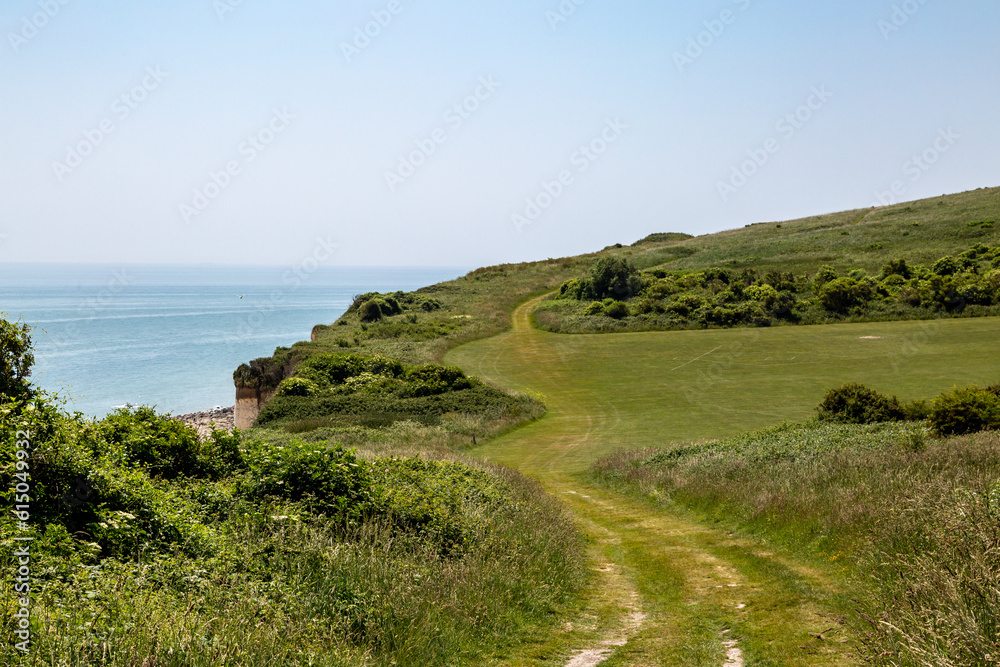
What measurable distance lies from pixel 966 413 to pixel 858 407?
7013 mm

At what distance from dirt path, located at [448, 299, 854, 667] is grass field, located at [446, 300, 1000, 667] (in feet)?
0.08

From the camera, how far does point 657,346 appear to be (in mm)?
46312

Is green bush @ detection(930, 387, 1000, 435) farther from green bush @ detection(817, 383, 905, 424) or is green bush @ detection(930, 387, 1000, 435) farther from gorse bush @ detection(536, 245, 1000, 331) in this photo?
gorse bush @ detection(536, 245, 1000, 331)

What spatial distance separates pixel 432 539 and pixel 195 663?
425 cm

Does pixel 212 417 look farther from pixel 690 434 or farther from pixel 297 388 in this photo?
pixel 690 434

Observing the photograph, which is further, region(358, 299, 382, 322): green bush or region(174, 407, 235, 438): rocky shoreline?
region(358, 299, 382, 322): green bush

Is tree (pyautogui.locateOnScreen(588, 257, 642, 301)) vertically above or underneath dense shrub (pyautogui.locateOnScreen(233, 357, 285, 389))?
above

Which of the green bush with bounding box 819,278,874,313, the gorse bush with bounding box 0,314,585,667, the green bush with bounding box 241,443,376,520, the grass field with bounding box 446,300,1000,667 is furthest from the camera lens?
the green bush with bounding box 819,278,874,313

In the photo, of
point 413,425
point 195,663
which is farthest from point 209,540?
point 413,425

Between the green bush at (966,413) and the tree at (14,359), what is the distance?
16.6 metres

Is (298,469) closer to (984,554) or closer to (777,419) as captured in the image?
(984,554)

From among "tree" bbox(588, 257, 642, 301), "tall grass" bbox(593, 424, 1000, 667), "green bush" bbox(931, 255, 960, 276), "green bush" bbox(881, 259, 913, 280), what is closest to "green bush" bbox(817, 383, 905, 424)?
"tall grass" bbox(593, 424, 1000, 667)

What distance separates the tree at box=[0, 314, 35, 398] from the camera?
10.3 metres

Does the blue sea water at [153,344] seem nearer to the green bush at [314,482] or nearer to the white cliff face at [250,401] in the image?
the green bush at [314,482]
